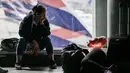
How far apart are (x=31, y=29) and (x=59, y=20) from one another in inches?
44.2

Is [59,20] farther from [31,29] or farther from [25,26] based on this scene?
[25,26]

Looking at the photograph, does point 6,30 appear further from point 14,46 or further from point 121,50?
point 121,50

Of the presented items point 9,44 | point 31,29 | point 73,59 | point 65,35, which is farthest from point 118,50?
point 9,44

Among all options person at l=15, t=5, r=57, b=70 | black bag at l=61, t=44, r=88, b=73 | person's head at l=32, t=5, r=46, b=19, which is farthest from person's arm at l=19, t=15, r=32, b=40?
black bag at l=61, t=44, r=88, b=73

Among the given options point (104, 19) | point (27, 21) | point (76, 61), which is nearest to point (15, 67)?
point (27, 21)

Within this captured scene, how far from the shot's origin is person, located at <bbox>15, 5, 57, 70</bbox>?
22.1ft

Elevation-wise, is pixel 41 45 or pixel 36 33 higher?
pixel 36 33

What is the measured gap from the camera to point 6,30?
780 centimetres

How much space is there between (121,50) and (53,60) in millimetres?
1780

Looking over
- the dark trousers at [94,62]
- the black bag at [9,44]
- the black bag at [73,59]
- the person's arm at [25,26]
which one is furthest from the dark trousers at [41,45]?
the dark trousers at [94,62]

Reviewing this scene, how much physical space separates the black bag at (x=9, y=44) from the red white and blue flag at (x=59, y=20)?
0.58 metres

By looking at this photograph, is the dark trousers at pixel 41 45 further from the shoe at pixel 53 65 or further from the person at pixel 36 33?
the shoe at pixel 53 65

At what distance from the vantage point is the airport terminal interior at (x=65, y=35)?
558 cm

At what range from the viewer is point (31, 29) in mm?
6875
